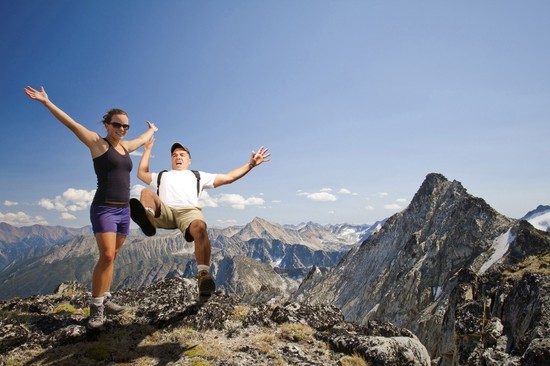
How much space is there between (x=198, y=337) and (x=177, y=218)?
401cm

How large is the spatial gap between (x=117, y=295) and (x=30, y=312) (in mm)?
2935

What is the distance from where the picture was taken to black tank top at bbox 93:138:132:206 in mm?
7492

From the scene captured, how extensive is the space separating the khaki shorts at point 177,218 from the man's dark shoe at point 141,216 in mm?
175

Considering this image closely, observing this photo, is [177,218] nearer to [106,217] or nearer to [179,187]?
[179,187]

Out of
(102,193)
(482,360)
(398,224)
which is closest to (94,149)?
(102,193)

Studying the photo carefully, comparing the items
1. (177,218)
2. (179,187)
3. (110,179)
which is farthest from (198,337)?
(110,179)

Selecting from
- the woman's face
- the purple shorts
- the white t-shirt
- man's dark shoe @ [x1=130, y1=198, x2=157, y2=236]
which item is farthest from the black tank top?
the white t-shirt

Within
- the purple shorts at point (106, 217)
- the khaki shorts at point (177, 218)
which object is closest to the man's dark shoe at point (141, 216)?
the khaki shorts at point (177, 218)

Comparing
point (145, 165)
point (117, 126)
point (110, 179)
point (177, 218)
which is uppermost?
point (117, 126)

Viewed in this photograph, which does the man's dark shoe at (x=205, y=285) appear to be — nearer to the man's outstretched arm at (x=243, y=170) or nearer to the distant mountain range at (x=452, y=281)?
the man's outstretched arm at (x=243, y=170)

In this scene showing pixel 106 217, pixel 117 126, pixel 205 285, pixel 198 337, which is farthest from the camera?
pixel 198 337

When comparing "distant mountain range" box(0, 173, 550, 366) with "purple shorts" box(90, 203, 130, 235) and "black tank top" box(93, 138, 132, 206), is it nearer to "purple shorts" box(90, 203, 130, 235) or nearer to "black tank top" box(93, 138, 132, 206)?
"purple shorts" box(90, 203, 130, 235)

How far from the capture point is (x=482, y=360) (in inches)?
505

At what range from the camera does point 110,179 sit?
7551 mm
